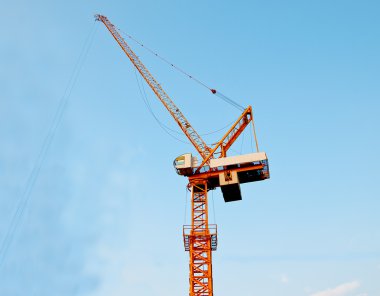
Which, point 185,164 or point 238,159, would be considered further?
point 185,164

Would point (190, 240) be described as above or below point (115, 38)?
below

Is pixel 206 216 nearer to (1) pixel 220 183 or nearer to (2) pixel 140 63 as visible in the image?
(1) pixel 220 183

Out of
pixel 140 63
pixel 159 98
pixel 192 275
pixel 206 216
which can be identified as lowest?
pixel 192 275

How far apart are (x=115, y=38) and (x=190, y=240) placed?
42397mm

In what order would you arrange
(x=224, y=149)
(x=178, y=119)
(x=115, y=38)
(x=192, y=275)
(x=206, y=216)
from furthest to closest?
(x=115, y=38), (x=178, y=119), (x=224, y=149), (x=206, y=216), (x=192, y=275)

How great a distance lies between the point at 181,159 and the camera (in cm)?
6228

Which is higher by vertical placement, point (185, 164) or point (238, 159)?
point (185, 164)

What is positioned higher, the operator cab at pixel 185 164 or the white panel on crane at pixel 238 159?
the operator cab at pixel 185 164

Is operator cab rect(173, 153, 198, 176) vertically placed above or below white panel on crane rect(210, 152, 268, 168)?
above

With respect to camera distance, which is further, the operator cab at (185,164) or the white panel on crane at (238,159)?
the operator cab at (185,164)

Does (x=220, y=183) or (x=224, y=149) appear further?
(x=224, y=149)

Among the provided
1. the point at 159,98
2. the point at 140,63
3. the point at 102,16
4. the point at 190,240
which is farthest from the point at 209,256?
the point at 102,16

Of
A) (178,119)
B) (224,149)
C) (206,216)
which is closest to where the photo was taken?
(206,216)

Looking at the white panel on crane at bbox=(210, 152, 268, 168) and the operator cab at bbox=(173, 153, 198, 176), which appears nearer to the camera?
the white panel on crane at bbox=(210, 152, 268, 168)
